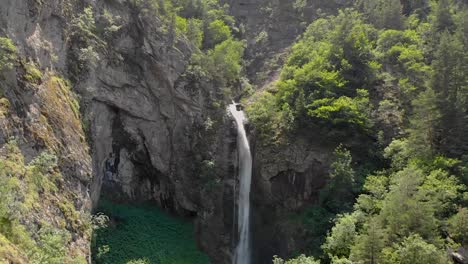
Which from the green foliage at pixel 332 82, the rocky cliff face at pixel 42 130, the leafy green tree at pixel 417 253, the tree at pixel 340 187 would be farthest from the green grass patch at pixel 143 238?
the leafy green tree at pixel 417 253

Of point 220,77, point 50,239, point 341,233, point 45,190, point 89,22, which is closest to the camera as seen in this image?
point 50,239

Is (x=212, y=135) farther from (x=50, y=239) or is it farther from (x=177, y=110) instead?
(x=50, y=239)

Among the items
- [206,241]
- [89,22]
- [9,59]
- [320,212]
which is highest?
[89,22]

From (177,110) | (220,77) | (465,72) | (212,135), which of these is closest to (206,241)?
(212,135)

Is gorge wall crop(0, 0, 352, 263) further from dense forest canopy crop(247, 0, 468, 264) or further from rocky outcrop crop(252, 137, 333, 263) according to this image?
dense forest canopy crop(247, 0, 468, 264)

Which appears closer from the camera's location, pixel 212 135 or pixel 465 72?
pixel 465 72

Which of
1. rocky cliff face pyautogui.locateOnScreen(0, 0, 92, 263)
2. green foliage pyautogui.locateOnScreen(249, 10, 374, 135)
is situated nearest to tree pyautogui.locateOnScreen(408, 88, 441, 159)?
green foliage pyautogui.locateOnScreen(249, 10, 374, 135)

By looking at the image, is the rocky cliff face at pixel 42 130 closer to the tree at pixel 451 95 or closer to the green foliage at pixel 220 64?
the green foliage at pixel 220 64

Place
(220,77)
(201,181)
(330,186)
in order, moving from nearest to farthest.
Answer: (330,186), (201,181), (220,77)
